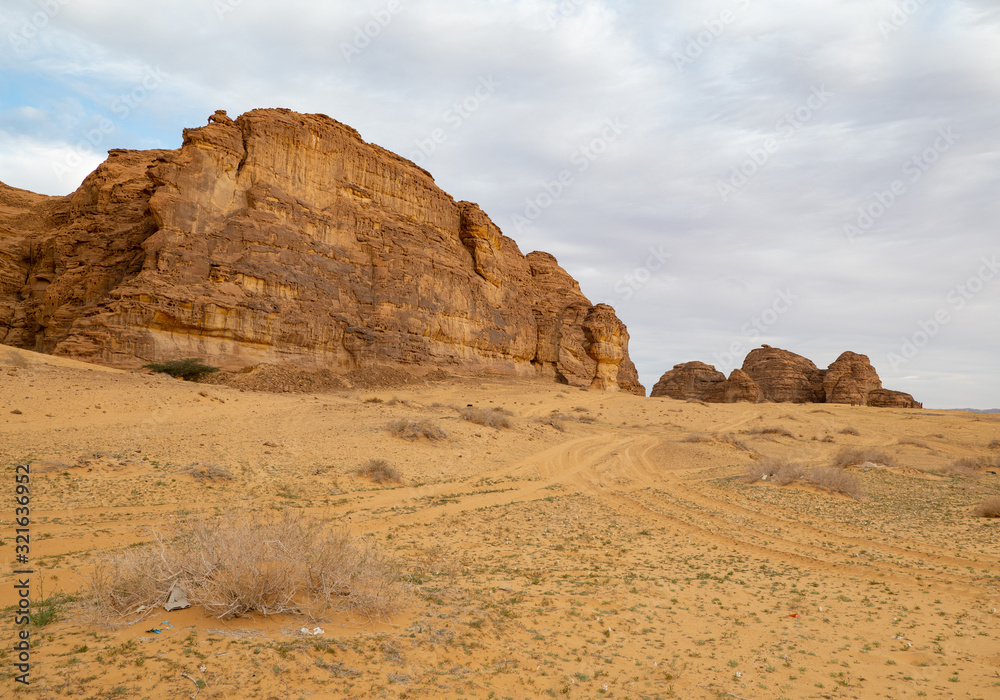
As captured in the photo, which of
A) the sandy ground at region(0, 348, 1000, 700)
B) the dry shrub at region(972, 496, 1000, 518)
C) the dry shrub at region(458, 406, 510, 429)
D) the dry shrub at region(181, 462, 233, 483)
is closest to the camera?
the sandy ground at region(0, 348, 1000, 700)

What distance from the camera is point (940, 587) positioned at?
713cm

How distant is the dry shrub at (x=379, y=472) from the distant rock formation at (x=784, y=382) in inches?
2174

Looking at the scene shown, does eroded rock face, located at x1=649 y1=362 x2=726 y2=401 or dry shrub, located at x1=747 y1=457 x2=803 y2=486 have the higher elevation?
eroded rock face, located at x1=649 y1=362 x2=726 y2=401

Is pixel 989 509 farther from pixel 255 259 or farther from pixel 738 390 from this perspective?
pixel 738 390

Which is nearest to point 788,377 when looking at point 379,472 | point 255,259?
point 255,259

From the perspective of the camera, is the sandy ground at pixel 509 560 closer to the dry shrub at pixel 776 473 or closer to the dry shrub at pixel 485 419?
the dry shrub at pixel 776 473

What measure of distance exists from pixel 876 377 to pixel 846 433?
45140mm

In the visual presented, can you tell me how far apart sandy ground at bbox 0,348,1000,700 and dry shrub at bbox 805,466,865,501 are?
0.34 m

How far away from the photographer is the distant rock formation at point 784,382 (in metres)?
62.5

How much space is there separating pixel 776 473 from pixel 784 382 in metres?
60.9

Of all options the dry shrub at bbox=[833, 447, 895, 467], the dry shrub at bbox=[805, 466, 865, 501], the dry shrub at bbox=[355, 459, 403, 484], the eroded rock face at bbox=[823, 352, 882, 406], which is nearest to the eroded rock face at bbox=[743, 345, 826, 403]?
the eroded rock face at bbox=[823, 352, 882, 406]

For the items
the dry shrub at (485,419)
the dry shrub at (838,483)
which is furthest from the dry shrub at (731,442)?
the dry shrub at (485,419)

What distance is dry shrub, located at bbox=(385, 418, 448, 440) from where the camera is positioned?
1748 cm

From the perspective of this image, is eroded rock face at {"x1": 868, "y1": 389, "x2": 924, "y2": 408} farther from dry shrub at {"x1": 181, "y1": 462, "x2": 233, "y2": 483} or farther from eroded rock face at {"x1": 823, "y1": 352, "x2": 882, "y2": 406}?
dry shrub at {"x1": 181, "y1": 462, "x2": 233, "y2": 483}
